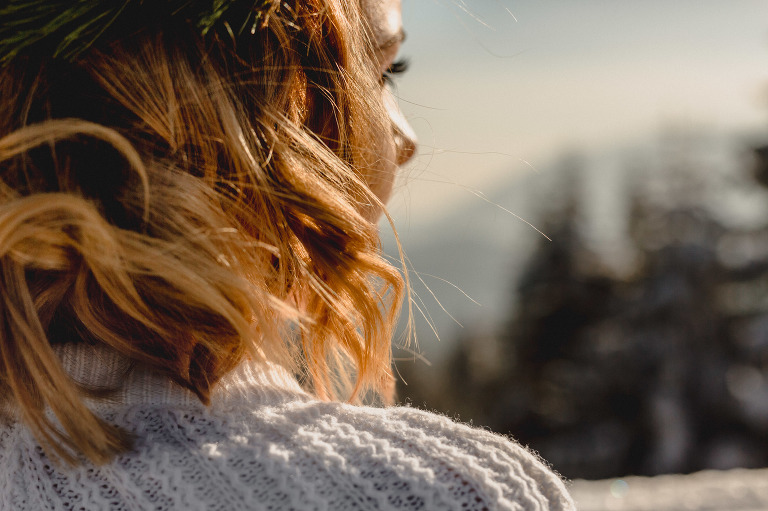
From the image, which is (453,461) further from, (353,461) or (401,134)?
(401,134)

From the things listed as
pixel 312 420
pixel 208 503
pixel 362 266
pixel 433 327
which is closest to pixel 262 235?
pixel 362 266

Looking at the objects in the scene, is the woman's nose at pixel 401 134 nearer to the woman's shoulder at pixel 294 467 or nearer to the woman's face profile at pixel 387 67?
the woman's face profile at pixel 387 67

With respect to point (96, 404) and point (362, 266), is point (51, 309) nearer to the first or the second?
point (96, 404)

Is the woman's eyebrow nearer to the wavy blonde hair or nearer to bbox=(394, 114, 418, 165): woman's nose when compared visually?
bbox=(394, 114, 418, 165): woman's nose

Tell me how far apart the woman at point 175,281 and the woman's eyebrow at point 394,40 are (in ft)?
0.96

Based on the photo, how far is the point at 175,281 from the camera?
36.1 inches

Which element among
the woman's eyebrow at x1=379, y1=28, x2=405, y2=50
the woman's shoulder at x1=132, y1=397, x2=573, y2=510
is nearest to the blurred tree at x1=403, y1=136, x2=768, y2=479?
the woman's eyebrow at x1=379, y1=28, x2=405, y2=50

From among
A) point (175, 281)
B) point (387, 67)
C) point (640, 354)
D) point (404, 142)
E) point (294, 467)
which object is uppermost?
point (387, 67)

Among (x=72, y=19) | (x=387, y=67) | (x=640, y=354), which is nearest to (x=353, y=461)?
(x=72, y=19)

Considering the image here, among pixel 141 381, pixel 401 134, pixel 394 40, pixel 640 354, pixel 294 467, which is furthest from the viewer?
pixel 640 354

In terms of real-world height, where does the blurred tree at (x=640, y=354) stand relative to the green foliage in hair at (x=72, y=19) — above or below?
below

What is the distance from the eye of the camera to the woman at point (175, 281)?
86cm

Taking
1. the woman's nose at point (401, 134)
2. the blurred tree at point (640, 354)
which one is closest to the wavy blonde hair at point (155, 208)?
the woman's nose at point (401, 134)

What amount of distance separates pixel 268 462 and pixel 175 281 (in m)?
0.25
